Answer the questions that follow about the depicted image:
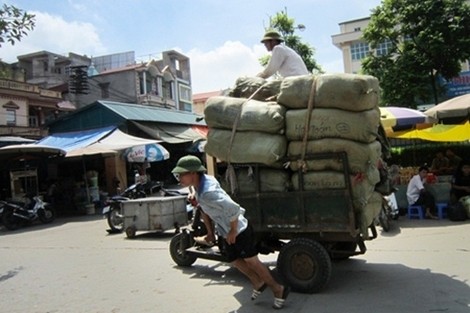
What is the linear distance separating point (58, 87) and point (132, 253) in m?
30.8

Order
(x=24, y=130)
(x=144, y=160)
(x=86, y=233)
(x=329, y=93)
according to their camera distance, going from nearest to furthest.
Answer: (x=329, y=93), (x=86, y=233), (x=144, y=160), (x=24, y=130)

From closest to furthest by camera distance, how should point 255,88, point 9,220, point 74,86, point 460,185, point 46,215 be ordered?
point 255,88 → point 460,185 → point 9,220 → point 46,215 → point 74,86

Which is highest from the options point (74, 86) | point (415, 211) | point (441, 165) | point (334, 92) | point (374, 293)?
point (74, 86)

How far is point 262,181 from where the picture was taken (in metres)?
5.19

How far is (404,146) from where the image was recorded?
1719cm

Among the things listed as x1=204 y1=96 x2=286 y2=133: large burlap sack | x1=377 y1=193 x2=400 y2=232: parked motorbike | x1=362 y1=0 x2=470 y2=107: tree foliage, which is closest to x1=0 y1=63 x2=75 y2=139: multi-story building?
x1=362 y1=0 x2=470 y2=107: tree foliage

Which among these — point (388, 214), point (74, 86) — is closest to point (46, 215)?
point (388, 214)

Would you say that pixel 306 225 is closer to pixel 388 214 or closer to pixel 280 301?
pixel 280 301

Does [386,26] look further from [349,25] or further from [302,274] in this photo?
[349,25]

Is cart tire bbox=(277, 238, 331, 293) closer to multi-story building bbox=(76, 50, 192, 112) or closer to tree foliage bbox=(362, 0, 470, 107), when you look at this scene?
tree foliage bbox=(362, 0, 470, 107)

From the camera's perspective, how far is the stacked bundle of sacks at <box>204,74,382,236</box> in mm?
4715

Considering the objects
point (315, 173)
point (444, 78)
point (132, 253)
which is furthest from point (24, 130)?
point (315, 173)

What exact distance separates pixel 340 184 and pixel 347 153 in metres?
0.35

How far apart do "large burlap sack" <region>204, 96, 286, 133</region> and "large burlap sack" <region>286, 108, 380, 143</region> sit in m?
0.18
